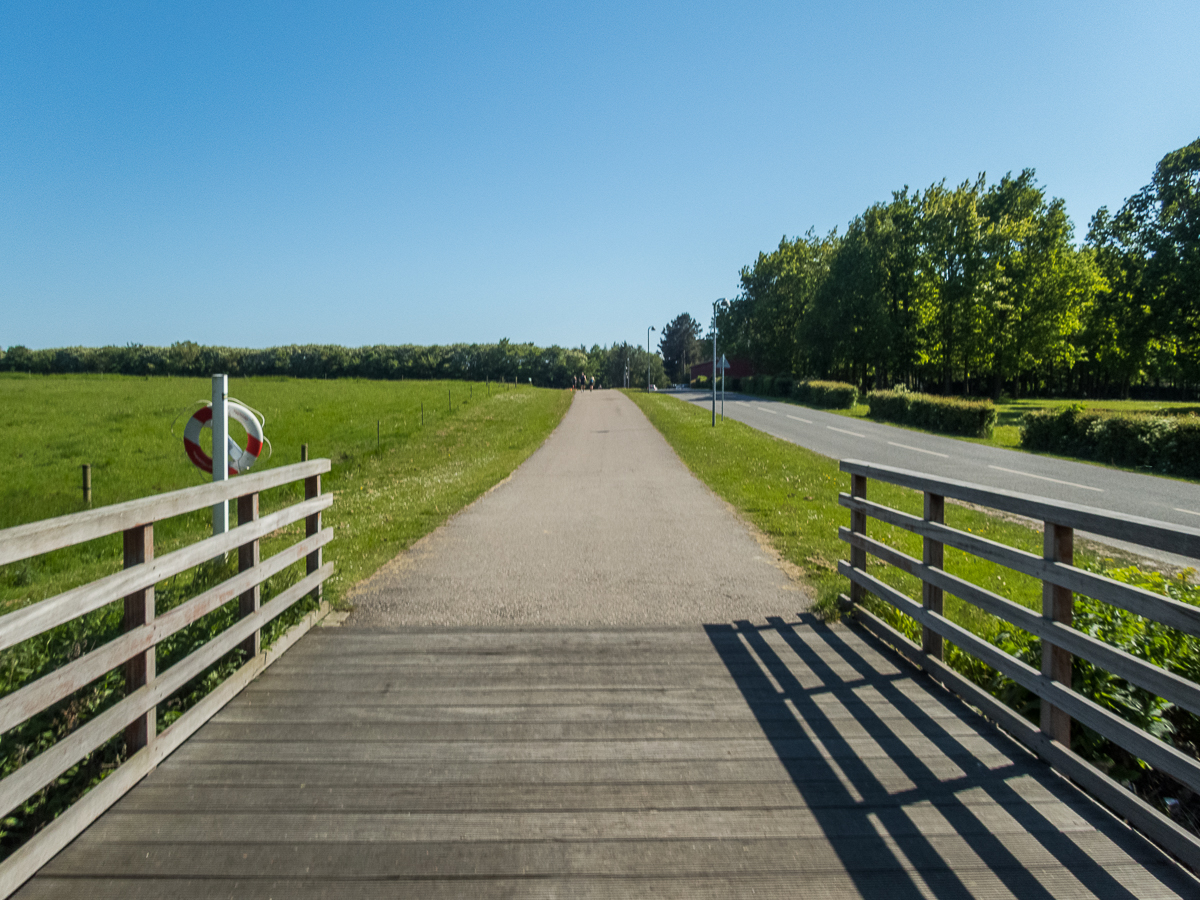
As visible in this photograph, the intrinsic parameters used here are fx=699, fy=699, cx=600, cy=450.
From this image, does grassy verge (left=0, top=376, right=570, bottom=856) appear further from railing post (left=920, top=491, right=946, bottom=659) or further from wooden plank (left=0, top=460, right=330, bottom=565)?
railing post (left=920, top=491, right=946, bottom=659)

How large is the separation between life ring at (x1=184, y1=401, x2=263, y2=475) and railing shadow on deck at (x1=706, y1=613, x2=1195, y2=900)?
5.02 m

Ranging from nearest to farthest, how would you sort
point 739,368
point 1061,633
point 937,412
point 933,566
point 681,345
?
point 1061,633 < point 933,566 < point 937,412 < point 739,368 < point 681,345

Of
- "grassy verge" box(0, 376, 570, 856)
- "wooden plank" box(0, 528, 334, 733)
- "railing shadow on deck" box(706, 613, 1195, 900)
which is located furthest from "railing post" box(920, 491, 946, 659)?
"grassy verge" box(0, 376, 570, 856)

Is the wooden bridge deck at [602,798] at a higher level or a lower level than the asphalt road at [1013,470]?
lower

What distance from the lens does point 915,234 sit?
50.3 metres

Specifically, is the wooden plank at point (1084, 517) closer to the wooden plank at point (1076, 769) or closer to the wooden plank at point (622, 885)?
the wooden plank at point (1076, 769)

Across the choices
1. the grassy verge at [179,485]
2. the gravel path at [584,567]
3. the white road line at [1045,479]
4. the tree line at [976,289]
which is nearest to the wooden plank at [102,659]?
the grassy verge at [179,485]

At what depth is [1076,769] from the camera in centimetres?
311

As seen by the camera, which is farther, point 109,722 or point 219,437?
point 219,437

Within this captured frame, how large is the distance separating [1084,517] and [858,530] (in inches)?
101

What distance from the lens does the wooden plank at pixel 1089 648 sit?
2.51 meters

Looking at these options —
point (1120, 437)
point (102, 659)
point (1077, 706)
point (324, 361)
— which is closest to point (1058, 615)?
point (1077, 706)

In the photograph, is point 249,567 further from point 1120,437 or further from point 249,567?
point 1120,437

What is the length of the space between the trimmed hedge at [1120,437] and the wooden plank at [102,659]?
805 inches
